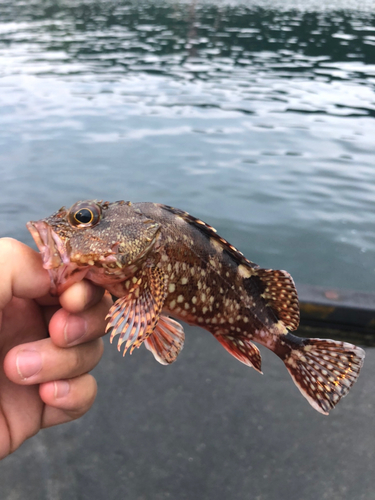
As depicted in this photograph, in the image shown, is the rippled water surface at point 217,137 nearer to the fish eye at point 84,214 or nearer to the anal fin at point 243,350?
the anal fin at point 243,350

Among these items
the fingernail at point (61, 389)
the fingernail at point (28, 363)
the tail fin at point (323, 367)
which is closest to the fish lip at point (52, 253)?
the fingernail at point (28, 363)

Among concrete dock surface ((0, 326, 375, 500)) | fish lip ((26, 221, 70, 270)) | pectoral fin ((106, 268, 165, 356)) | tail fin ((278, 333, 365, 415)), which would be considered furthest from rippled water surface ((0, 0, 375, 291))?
fish lip ((26, 221, 70, 270))

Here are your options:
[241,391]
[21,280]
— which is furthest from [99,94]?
[21,280]

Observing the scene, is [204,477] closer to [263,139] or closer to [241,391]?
[241,391]

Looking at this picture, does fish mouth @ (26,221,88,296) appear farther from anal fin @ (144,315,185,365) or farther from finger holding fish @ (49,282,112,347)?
anal fin @ (144,315,185,365)

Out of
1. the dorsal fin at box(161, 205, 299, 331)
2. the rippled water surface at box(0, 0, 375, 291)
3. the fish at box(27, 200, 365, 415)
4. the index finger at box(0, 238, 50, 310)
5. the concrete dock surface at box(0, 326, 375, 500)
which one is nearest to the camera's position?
the index finger at box(0, 238, 50, 310)

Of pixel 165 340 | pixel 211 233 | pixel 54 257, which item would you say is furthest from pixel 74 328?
pixel 211 233

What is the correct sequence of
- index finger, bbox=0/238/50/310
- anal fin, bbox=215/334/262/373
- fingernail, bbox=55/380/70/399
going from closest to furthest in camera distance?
index finger, bbox=0/238/50/310 < fingernail, bbox=55/380/70/399 < anal fin, bbox=215/334/262/373
